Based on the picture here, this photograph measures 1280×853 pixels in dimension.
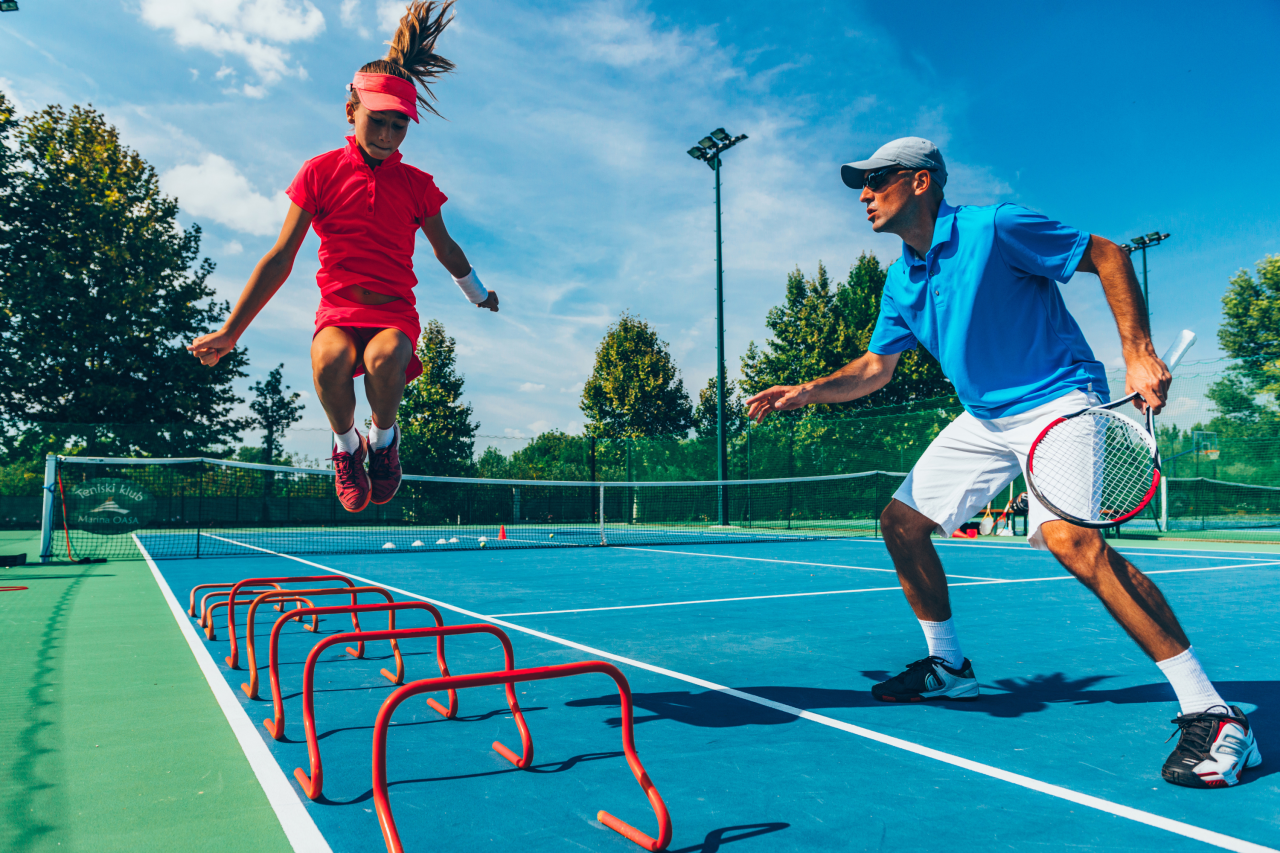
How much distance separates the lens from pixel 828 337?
140ft

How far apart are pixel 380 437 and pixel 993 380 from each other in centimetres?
282

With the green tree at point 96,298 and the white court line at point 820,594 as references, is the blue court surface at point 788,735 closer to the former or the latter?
the white court line at point 820,594

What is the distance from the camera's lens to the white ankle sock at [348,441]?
11.9 ft

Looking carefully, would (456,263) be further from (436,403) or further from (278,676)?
(436,403)

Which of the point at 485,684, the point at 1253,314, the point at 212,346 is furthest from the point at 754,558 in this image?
the point at 1253,314

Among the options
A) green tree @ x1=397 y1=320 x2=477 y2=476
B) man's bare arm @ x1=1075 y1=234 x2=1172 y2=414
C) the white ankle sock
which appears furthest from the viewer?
green tree @ x1=397 y1=320 x2=477 y2=476

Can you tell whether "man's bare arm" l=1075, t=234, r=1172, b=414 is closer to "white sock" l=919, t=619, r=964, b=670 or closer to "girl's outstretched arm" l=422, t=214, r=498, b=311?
"white sock" l=919, t=619, r=964, b=670

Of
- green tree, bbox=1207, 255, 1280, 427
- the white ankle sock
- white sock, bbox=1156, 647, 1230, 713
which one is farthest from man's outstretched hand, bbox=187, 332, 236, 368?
green tree, bbox=1207, 255, 1280, 427

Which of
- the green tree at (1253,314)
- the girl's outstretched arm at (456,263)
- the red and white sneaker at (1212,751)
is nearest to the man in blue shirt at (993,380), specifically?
the red and white sneaker at (1212,751)

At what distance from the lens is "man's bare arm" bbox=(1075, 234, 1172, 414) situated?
111 inches

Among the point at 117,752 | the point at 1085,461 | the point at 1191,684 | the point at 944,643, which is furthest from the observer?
the point at 944,643

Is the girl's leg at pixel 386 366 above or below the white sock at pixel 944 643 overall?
above

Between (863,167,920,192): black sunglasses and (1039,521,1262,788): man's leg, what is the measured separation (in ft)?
5.93

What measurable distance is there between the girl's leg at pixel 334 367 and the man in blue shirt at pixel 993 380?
1982 millimetres
